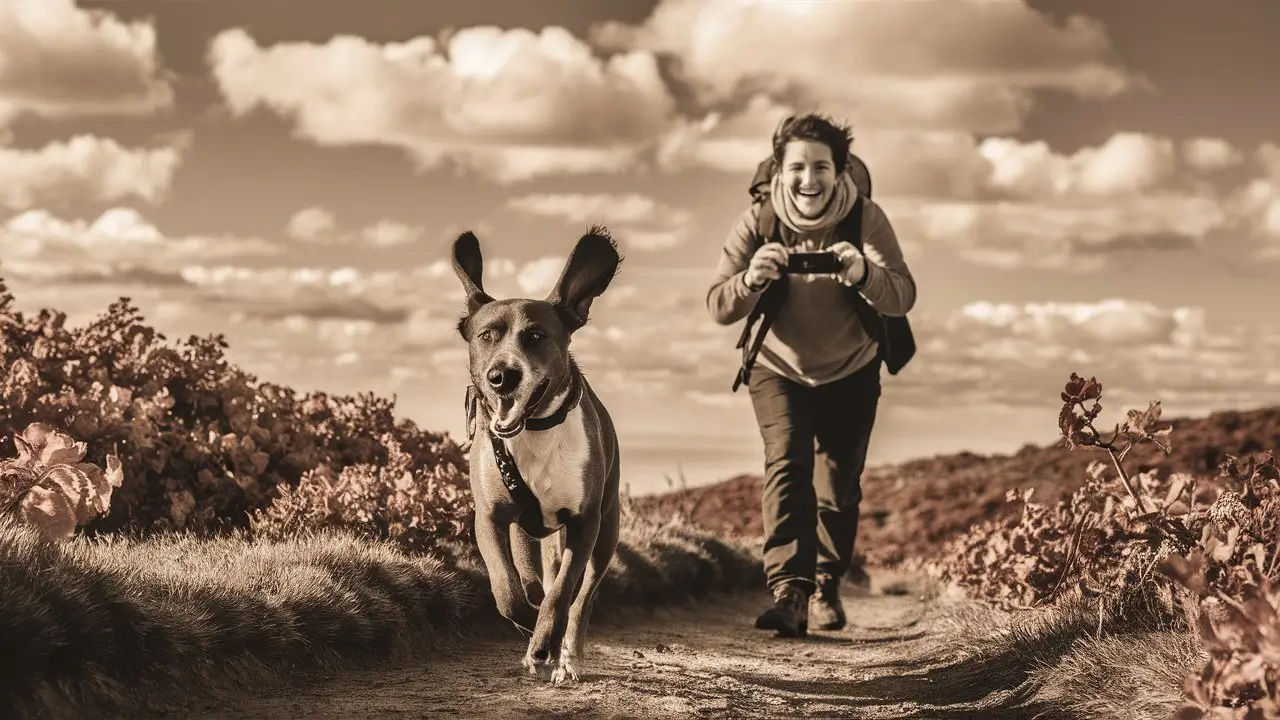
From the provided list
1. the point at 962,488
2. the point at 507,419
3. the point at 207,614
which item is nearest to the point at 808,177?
the point at 507,419

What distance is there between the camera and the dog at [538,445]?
16.9ft

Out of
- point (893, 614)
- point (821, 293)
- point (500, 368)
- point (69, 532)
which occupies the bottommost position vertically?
point (893, 614)

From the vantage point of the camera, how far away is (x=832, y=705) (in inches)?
241

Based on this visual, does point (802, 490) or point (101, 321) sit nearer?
point (802, 490)

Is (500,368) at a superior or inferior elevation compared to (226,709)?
superior

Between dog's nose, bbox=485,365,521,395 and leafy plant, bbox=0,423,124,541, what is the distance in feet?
10.3

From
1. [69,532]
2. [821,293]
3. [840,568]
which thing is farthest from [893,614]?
[69,532]

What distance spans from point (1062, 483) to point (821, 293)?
9050 millimetres

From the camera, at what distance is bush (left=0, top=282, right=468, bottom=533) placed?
30.7ft

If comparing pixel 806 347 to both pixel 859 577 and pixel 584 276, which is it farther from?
pixel 859 577

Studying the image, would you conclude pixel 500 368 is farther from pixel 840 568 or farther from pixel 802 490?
pixel 840 568

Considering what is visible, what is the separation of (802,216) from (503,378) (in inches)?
149

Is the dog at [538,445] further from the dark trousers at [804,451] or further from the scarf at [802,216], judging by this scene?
the dark trousers at [804,451]

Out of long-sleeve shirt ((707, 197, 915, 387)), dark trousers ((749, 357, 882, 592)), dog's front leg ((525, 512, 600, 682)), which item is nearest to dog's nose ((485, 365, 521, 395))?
dog's front leg ((525, 512, 600, 682))
